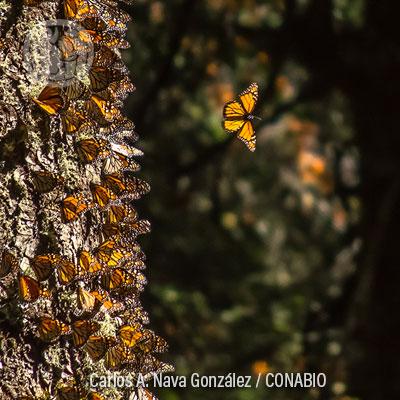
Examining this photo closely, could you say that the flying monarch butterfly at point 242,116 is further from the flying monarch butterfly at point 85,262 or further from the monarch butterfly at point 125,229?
the flying monarch butterfly at point 85,262

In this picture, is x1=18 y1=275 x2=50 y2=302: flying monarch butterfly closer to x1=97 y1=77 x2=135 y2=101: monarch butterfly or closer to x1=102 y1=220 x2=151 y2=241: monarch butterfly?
x1=102 y1=220 x2=151 y2=241: monarch butterfly

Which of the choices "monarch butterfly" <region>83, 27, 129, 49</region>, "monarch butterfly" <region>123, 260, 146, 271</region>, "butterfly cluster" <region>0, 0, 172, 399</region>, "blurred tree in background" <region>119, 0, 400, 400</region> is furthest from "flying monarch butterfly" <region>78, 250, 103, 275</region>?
→ "blurred tree in background" <region>119, 0, 400, 400</region>

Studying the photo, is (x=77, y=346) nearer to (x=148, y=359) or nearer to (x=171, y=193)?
(x=148, y=359)

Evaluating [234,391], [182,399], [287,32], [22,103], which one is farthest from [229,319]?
[22,103]

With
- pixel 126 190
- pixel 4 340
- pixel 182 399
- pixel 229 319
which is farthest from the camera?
pixel 229 319

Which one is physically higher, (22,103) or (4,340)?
(22,103)

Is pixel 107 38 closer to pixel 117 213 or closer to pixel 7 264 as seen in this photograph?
pixel 117 213

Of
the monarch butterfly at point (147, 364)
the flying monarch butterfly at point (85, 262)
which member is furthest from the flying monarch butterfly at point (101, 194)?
the monarch butterfly at point (147, 364)

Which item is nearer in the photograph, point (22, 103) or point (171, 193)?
point (22, 103)
